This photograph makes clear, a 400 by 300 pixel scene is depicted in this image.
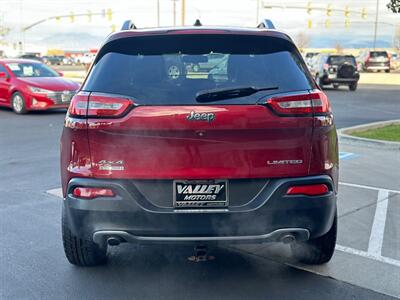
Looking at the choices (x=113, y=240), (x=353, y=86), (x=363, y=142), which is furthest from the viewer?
(x=353, y=86)

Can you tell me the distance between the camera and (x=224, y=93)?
10.5ft

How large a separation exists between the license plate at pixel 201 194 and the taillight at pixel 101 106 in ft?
1.92

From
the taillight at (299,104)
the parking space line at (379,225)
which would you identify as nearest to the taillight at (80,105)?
the taillight at (299,104)

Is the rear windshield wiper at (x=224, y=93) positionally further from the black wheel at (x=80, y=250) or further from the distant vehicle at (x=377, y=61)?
the distant vehicle at (x=377, y=61)

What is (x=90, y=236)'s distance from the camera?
3.30 meters

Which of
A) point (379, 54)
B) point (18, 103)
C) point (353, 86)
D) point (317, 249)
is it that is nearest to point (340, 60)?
point (353, 86)

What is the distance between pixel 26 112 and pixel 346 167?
401 inches

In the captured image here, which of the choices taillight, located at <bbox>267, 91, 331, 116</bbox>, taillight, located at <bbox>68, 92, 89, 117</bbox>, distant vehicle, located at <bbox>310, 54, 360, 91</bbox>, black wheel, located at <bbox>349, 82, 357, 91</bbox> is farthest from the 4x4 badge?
black wheel, located at <bbox>349, 82, 357, 91</bbox>

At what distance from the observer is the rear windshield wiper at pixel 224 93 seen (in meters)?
3.20

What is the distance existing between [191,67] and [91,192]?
3.53 ft

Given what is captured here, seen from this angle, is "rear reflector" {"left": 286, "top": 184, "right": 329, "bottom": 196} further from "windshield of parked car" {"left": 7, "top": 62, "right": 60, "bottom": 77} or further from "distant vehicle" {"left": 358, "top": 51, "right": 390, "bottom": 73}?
"distant vehicle" {"left": 358, "top": 51, "right": 390, "bottom": 73}

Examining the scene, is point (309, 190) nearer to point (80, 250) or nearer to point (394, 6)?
point (80, 250)

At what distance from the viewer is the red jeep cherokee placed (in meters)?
3.16

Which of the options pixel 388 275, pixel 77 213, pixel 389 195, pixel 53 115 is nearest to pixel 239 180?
pixel 77 213
